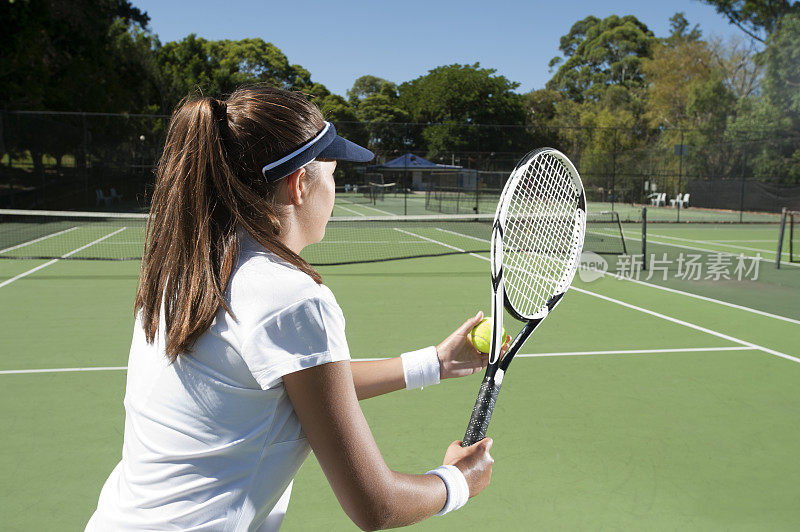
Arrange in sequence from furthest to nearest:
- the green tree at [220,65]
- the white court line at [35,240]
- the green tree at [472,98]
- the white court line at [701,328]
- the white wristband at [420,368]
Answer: the green tree at [472,98] < the green tree at [220,65] < the white court line at [35,240] < the white court line at [701,328] < the white wristband at [420,368]

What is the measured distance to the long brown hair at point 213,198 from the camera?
113 cm

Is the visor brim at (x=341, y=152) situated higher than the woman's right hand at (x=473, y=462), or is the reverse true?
the visor brim at (x=341, y=152)

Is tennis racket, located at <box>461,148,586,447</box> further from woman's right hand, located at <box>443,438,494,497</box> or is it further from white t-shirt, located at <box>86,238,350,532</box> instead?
white t-shirt, located at <box>86,238,350,532</box>

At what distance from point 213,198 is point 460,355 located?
0.90 m

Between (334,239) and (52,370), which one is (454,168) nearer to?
(334,239)

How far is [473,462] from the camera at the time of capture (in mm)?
1417

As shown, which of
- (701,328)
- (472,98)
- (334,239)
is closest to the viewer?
(701,328)

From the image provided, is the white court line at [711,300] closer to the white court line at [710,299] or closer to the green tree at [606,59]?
the white court line at [710,299]

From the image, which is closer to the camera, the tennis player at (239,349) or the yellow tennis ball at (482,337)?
the tennis player at (239,349)

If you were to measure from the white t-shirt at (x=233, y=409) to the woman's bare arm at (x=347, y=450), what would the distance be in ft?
0.11

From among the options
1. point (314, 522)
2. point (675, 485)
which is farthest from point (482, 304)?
point (314, 522)

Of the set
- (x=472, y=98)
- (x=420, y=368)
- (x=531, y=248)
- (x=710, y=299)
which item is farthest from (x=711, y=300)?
(x=472, y=98)

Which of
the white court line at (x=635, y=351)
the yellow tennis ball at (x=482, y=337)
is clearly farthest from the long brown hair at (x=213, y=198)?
the white court line at (x=635, y=351)

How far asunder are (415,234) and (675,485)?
45.2ft
